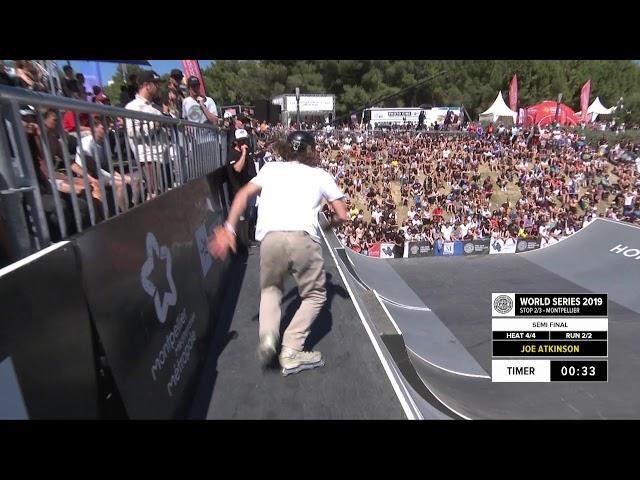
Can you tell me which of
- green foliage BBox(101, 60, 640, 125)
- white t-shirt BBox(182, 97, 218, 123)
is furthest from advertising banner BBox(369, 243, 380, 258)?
green foliage BBox(101, 60, 640, 125)

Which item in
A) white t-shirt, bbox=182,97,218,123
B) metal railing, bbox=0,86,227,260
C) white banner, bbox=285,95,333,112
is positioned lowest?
metal railing, bbox=0,86,227,260

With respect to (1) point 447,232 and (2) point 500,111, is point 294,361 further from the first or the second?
(2) point 500,111

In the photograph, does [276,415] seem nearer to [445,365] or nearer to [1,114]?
[1,114]

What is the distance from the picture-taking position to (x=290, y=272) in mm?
3143

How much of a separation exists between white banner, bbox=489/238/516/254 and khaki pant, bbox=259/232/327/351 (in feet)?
51.2

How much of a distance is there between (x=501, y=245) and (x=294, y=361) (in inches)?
625

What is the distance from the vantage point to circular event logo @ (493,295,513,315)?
744cm

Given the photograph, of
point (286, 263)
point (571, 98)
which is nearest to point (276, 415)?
point (286, 263)

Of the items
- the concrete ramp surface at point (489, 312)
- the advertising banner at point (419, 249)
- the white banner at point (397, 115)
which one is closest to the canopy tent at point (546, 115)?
the white banner at point (397, 115)

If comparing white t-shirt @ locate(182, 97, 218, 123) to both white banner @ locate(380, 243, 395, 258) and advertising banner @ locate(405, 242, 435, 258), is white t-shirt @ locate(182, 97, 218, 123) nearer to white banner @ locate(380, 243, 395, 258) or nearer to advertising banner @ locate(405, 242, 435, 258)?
white banner @ locate(380, 243, 395, 258)

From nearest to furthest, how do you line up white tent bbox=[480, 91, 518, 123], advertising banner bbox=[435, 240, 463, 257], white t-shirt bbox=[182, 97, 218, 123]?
white t-shirt bbox=[182, 97, 218, 123] → advertising banner bbox=[435, 240, 463, 257] → white tent bbox=[480, 91, 518, 123]

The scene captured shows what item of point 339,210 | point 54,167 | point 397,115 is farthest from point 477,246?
point 397,115

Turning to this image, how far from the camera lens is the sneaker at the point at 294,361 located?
3.28m

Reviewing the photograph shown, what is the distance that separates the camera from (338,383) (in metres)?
3.22
